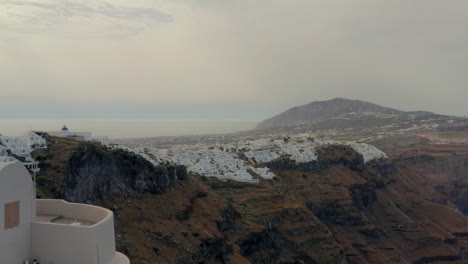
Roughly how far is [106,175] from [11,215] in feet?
71.9

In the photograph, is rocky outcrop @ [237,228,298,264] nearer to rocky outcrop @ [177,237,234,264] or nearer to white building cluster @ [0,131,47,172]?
rocky outcrop @ [177,237,234,264]

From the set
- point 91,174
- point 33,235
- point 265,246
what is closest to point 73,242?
point 33,235

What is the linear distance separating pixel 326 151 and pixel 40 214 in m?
65.8

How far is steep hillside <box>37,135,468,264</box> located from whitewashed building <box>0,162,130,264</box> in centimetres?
1556

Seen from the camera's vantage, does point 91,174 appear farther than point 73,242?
Yes

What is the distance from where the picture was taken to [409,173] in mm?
95062

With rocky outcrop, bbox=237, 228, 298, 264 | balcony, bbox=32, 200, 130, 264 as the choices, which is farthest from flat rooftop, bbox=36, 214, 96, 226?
rocky outcrop, bbox=237, 228, 298, 264

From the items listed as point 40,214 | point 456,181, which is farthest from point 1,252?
point 456,181

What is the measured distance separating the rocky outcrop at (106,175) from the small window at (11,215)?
1719cm

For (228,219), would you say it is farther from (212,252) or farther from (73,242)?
(73,242)

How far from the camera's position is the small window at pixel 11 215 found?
8.85m

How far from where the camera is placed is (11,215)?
9.00 metres

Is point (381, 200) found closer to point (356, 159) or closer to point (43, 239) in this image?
point (356, 159)

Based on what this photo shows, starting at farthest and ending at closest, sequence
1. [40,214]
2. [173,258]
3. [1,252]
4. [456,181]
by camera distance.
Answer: [456,181], [173,258], [40,214], [1,252]
